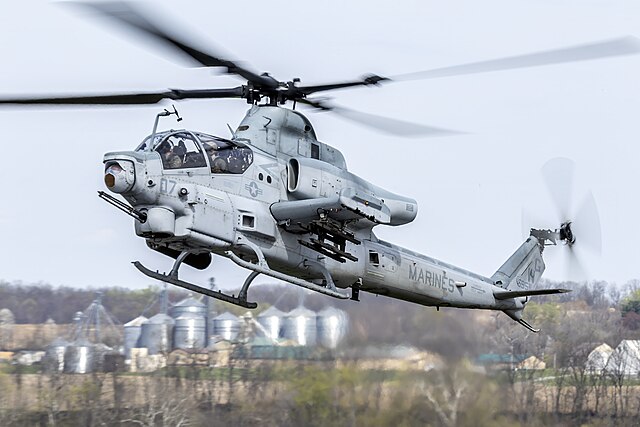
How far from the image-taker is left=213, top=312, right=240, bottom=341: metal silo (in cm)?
1880

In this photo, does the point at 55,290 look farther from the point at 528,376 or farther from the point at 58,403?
the point at 528,376

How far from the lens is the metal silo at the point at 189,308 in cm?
1936

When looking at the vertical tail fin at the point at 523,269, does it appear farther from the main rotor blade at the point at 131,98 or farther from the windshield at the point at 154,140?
the windshield at the point at 154,140

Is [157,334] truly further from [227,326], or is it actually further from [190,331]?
[227,326]

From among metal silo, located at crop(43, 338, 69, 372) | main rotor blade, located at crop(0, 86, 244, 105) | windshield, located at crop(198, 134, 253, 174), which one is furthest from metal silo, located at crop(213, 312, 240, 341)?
main rotor blade, located at crop(0, 86, 244, 105)

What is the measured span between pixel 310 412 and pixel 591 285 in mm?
6186

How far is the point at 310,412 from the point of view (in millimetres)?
17188

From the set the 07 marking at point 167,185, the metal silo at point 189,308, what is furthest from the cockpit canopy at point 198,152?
the metal silo at point 189,308

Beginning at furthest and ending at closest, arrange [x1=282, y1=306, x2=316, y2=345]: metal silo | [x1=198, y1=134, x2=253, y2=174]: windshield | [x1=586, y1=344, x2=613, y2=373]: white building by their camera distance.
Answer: [x1=586, y1=344, x2=613, y2=373]: white building, [x1=282, y1=306, x2=316, y2=345]: metal silo, [x1=198, y1=134, x2=253, y2=174]: windshield

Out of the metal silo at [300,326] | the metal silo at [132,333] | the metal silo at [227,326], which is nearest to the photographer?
the metal silo at [300,326]

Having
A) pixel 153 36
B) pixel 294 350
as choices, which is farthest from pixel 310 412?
pixel 153 36

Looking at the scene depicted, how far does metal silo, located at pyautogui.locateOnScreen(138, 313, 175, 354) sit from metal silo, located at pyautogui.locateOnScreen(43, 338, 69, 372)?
1285mm

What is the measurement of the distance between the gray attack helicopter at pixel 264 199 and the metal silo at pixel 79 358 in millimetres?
7000

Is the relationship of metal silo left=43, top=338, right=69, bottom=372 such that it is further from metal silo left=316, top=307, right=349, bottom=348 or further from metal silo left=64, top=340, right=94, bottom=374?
metal silo left=316, top=307, right=349, bottom=348
